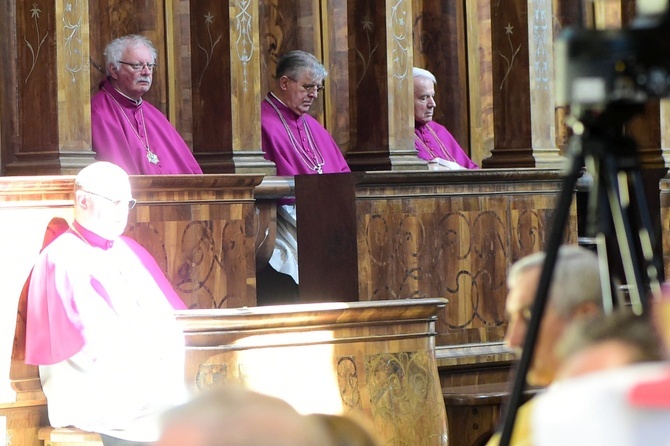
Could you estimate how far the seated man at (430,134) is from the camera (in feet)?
30.8

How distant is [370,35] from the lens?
812 centimetres

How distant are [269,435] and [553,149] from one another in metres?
7.47

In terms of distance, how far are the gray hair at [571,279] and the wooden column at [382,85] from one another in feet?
18.9

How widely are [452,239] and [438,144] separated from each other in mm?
2479

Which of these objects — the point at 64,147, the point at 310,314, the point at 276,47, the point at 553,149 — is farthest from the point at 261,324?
the point at 276,47

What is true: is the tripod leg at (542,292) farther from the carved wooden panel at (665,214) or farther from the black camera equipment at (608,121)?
the carved wooden panel at (665,214)

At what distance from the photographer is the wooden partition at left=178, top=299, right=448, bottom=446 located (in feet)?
17.6

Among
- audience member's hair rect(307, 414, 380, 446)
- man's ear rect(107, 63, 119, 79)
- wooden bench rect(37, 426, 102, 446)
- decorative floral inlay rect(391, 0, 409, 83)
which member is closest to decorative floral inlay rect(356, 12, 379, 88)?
decorative floral inlay rect(391, 0, 409, 83)

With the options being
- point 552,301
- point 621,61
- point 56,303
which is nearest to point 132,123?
point 56,303

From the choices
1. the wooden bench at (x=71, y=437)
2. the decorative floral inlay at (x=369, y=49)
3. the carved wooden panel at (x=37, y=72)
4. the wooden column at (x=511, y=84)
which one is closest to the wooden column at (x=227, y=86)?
the decorative floral inlay at (x=369, y=49)

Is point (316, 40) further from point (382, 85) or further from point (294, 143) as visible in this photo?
point (382, 85)

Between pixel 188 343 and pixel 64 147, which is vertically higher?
pixel 64 147

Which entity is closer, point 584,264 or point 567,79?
point 567,79

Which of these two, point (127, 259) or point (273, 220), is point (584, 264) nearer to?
point (127, 259)
